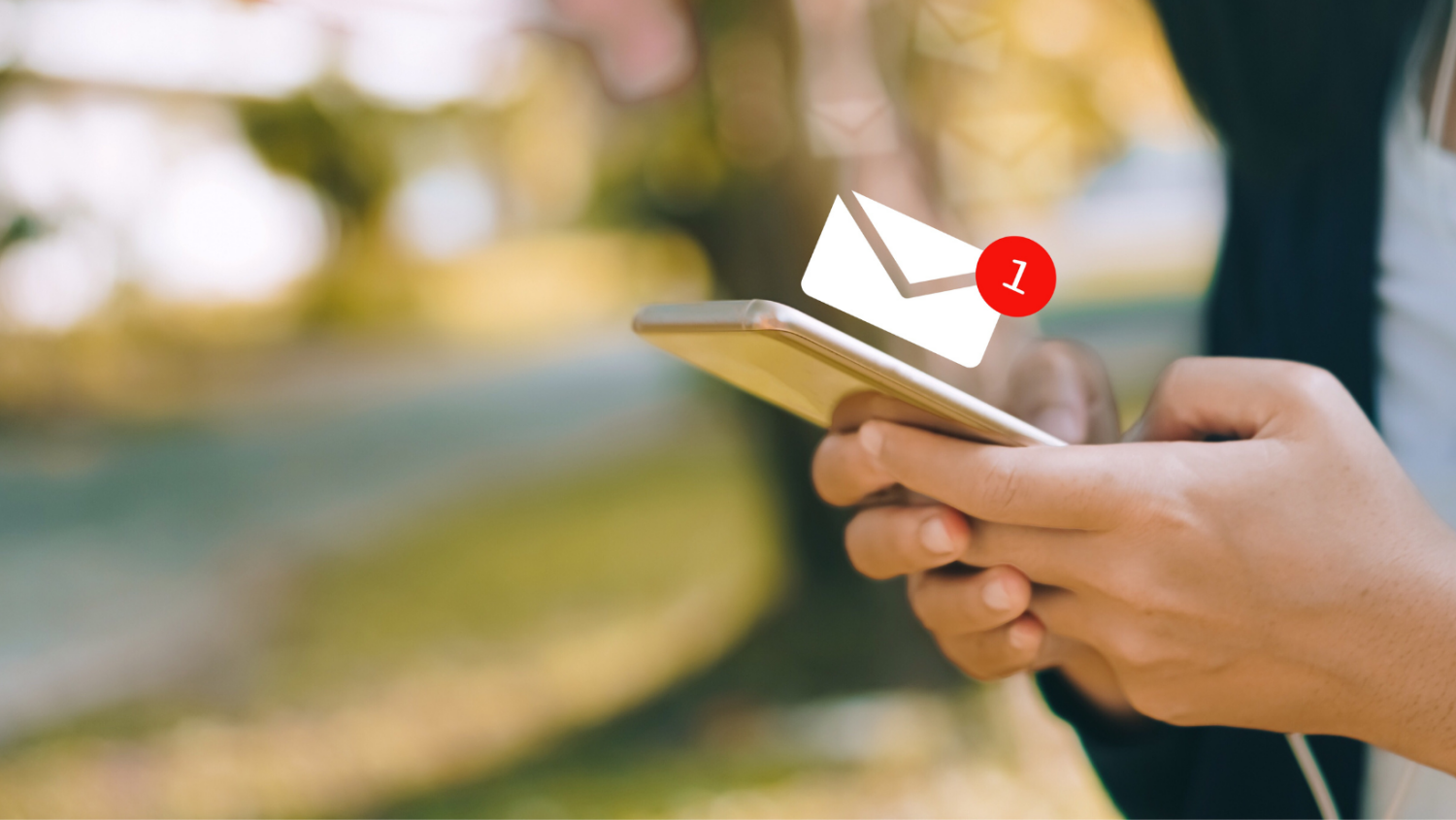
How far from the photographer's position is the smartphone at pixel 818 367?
543 millimetres

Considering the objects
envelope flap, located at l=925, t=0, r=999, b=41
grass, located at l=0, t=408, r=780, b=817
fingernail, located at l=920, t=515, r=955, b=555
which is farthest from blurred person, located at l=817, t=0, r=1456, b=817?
grass, located at l=0, t=408, r=780, b=817

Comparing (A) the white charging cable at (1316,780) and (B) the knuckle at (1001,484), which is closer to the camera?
(B) the knuckle at (1001,484)

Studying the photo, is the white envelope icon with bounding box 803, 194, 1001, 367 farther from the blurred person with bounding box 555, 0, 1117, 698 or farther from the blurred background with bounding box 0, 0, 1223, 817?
the blurred person with bounding box 555, 0, 1117, 698

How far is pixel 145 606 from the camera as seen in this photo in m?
3.60

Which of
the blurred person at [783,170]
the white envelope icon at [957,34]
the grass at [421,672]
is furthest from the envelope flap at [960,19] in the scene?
the grass at [421,672]

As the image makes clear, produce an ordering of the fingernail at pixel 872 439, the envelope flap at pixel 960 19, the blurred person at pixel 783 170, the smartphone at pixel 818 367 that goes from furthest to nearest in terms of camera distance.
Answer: the blurred person at pixel 783 170 → the envelope flap at pixel 960 19 → the fingernail at pixel 872 439 → the smartphone at pixel 818 367

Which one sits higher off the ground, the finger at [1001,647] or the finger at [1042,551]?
the finger at [1042,551]

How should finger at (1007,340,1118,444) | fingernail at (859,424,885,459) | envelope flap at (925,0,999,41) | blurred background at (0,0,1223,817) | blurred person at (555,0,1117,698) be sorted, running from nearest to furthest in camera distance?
fingernail at (859,424,885,459)
finger at (1007,340,1118,444)
envelope flap at (925,0,999,41)
blurred person at (555,0,1117,698)
blurred background at (0,0,1223,817)

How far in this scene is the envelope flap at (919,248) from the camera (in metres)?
0.58

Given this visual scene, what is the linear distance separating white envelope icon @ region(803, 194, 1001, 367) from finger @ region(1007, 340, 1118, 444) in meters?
0.25

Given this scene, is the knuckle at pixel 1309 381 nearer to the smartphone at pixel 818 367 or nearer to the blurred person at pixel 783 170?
the smartphone at pixel 818 367

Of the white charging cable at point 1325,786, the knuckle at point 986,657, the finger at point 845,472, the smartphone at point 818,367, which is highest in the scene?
the smartphone at point 818,367

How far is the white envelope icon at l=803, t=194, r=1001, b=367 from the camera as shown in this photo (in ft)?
1.86

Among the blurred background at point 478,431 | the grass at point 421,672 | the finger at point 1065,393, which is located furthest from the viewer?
the grass at point 421,672
